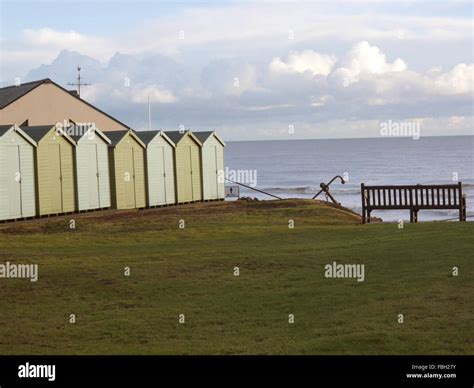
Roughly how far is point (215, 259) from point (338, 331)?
20.9ft

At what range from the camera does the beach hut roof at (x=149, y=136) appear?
29062 mm

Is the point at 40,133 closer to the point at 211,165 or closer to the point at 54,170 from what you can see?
the point at 54,170

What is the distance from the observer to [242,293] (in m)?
12.1

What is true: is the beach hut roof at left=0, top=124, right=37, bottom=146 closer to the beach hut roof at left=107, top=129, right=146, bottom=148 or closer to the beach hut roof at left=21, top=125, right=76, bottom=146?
the beach hut roof at left=21, top=125, right=76, bottom=146

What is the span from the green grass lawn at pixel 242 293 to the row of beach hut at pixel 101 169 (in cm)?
304

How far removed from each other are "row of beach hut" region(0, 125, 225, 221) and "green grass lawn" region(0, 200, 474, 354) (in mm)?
3042

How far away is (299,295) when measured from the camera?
38.6ft

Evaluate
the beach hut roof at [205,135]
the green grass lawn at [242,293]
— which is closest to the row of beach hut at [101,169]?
the beach hut roof at [205,135]

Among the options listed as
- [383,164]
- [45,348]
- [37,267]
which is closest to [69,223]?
[37,267]

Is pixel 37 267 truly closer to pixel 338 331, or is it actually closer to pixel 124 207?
pixel 338 331

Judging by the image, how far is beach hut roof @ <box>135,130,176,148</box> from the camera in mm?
29062

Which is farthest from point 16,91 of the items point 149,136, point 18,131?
point 18,131

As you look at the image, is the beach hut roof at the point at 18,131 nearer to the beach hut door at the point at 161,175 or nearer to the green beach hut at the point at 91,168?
the green beach hut at the point at 91,168

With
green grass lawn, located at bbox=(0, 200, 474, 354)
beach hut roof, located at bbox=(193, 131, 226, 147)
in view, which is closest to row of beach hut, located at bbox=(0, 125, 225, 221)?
beach hut roof, located at bbox=(193, 131, 226, 147)
